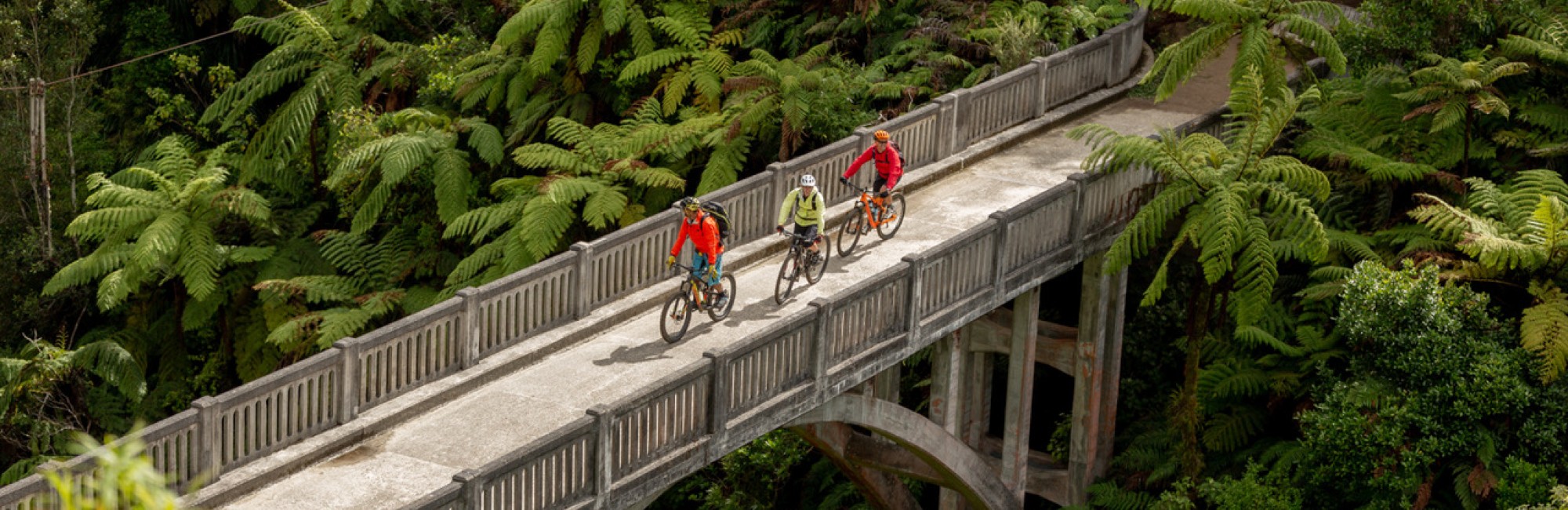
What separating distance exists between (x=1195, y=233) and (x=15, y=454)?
16821mm

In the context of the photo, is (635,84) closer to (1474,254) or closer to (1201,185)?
(1201,185)

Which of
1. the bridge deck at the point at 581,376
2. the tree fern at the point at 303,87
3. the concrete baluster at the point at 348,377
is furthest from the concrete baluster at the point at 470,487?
the tree fern at the point at 303,87

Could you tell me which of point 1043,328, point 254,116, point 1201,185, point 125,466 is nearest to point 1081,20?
point 1043,328

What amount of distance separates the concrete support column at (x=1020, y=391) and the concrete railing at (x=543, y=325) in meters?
1.13

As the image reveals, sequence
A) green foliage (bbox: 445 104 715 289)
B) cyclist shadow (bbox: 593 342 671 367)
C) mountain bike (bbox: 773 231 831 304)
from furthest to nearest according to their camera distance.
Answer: green foliage (bbox: 445 104 715 289) → mountain bike (bbox: 773 231 831 304) → cyclist shadow (bbox: 593 342 671 367)

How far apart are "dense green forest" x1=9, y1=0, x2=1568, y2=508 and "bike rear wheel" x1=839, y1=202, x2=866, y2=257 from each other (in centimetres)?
282

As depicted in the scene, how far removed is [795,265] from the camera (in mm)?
17938

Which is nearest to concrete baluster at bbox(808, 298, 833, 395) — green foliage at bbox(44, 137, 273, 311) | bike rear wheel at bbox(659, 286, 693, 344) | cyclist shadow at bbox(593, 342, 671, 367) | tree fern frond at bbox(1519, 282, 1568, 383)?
bike rear wheel at bbox(659, 286, 693, 344)

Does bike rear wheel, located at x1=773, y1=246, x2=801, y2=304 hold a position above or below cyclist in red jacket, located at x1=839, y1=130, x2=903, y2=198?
below

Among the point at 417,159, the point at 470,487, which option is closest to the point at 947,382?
the point at 470,487

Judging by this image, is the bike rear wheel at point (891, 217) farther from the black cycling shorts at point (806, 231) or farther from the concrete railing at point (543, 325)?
the black cycling shorts at point (806, 231)

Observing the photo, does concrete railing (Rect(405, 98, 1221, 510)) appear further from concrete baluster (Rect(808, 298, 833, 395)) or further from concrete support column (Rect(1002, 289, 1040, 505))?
concrete support column (Rect(1002, 289, 1040, 505))

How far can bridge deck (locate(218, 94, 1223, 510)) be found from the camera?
46.8ft

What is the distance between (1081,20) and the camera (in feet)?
86.3
